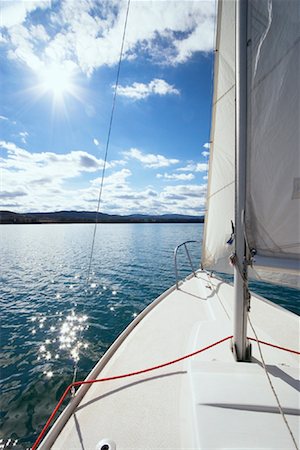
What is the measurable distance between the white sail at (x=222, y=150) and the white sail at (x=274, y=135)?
88 centimetres

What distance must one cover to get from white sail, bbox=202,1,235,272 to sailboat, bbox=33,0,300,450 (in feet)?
2.93

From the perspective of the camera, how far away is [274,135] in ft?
4.99

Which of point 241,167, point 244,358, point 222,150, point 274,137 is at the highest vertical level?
point 222,150

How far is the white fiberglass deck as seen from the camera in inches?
44.6

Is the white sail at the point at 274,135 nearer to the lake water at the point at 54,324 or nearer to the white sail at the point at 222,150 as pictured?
the white sail at the point at 222,150

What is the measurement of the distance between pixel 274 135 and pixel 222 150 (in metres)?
1.47

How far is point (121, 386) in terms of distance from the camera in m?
1.80

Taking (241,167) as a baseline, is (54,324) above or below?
below

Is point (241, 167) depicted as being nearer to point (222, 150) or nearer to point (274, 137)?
point (274, 137)

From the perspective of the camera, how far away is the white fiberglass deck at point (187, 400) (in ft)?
3.72

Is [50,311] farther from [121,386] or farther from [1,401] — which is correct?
[121,386]

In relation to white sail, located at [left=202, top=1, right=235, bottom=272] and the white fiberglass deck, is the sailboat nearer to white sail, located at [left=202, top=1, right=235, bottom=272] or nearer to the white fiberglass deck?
the white fiberglass deck

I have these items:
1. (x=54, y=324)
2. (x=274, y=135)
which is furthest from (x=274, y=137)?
(x=54, y=324)

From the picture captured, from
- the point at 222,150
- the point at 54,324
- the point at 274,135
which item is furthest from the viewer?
the point at 54,324
